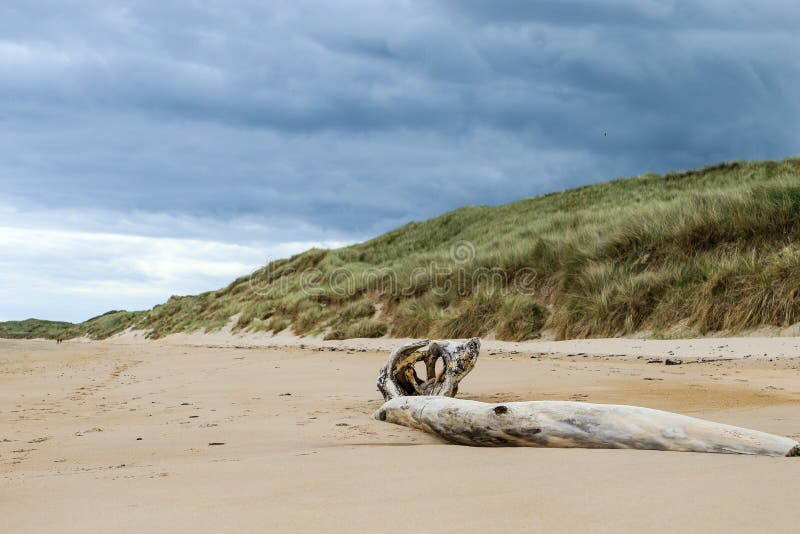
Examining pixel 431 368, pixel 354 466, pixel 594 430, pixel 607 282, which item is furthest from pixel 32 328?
pixel 594 430

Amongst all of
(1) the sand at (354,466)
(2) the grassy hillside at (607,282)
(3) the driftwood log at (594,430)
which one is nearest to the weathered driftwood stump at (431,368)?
(1) the sand at (354,466)

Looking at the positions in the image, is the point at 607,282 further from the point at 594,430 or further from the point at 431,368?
the point at 594,430

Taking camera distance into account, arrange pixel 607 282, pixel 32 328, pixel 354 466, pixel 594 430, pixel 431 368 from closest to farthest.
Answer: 1. pixel 354 466
2. pixel 594 430
3. pixel 431 368
4. pixel 607 282
5. pixel 32 328

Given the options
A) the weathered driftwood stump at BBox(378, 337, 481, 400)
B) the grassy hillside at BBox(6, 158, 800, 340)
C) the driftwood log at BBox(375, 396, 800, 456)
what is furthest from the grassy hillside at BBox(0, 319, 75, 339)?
the driftwood log at BBox(375, 396, 800, 456)

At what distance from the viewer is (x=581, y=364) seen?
812cm

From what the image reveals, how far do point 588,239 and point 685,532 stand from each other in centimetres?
1272

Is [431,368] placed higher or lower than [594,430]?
higher

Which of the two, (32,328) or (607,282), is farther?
(32,328)

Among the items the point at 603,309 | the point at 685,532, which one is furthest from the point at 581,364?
the point at 685,532

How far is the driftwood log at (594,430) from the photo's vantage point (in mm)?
2754

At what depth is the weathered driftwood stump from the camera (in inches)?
203

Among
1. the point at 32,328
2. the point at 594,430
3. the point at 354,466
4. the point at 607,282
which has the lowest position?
the point at 354,466

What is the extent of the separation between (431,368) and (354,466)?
113 inches

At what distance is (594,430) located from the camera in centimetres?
310
